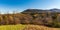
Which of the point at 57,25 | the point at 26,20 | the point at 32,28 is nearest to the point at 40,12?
the point at 26,20

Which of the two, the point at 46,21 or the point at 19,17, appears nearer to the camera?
the point at 46,21

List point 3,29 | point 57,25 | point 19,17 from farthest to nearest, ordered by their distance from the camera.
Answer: point 19,17 → point 57,25 → point 3,29

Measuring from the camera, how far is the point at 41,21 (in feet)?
56.6

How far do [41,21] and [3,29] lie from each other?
8.19 m

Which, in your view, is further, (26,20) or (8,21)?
(26,20)

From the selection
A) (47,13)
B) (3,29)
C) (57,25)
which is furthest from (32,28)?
(47,13)

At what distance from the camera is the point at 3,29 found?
9594 mm

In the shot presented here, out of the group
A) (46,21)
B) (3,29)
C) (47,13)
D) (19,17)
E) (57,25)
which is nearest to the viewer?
(3,29)

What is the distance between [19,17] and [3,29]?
8764mm

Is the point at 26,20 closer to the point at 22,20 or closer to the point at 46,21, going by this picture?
the point at 22,20

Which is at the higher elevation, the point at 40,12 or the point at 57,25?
the point at 40,12

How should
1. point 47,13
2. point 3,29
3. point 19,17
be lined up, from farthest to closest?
point 47,13 → point 19,17 → point 3,29

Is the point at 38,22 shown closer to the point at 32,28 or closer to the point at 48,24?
the point at 48,24

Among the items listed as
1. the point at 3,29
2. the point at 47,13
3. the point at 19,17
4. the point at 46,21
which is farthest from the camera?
the point at 47,13
